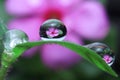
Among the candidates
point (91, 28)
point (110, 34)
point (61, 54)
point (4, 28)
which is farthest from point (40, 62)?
point (4, 28)

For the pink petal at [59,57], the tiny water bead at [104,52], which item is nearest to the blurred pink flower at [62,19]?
the pink petal at [59,57]

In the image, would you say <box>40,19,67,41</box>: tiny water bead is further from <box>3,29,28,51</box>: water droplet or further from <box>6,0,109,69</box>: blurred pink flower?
<box>6,0,109,69</box>: blurred pink flower

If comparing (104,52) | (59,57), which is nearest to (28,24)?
(59,57)

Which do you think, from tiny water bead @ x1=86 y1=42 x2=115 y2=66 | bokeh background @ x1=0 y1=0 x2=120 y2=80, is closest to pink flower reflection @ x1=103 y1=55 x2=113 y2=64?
tiny water bead @ x1=86 y1=42 x2=115 y2=66

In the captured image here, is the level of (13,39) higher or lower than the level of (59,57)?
higher

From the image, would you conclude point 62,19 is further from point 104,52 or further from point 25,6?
point 104,52

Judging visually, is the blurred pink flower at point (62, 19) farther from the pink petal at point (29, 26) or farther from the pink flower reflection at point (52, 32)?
the pink flower reflection at point (52, 32)

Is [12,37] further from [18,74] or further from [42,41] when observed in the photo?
[18,74]
